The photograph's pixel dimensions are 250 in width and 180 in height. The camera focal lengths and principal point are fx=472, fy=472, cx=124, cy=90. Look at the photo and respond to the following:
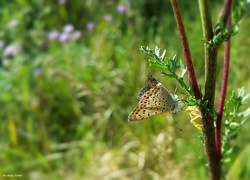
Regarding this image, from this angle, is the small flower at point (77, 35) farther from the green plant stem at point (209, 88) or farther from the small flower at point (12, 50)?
the green plant stem at point (209, 88)

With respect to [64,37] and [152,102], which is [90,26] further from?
[152,102]

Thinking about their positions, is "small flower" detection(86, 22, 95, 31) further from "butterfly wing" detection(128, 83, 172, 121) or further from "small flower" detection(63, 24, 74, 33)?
"butterfly wing" detection(128, 83, 172, 121)

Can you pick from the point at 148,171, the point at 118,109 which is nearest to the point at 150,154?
the point at 148,171

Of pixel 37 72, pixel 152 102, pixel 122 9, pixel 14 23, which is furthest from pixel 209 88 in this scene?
pixel 14 23

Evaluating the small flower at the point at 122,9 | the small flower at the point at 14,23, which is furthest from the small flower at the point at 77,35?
the small flower at the point at 14,23

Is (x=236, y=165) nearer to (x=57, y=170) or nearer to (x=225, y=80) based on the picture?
(x=57, y=170)

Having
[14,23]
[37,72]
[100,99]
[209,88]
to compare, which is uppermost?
[14,23]

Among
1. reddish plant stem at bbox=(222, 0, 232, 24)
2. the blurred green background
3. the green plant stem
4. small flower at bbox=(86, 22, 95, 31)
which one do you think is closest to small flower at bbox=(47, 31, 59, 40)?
the blurred green background
